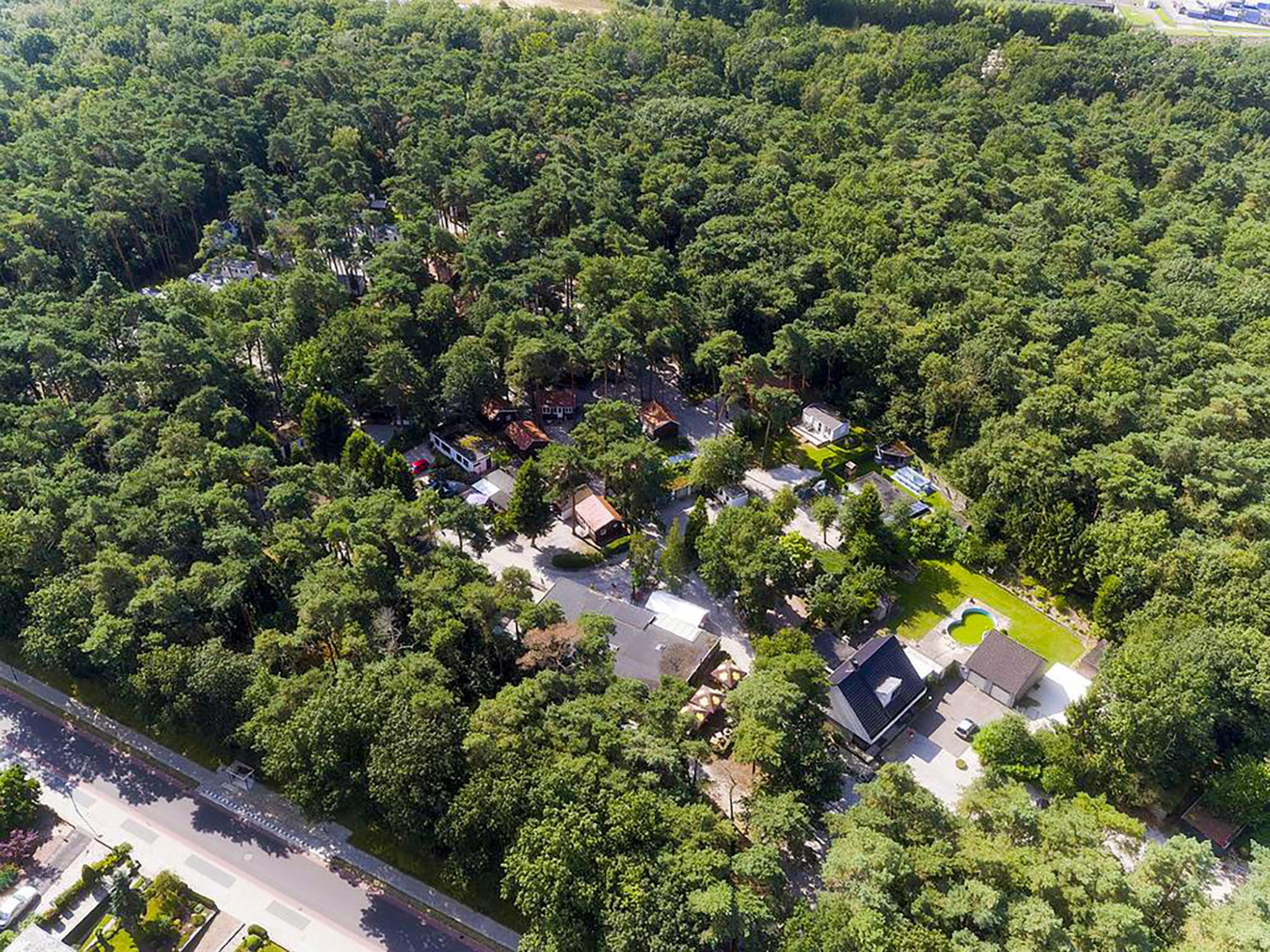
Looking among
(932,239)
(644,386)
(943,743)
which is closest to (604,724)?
(943,743)

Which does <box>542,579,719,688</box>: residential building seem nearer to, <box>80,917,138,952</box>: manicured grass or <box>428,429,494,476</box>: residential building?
<box>428,429,494,476</box>: residential building

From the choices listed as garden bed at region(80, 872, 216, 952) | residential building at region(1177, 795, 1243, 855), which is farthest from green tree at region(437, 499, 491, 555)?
residential building at region(1177, 795, 1243, 855)

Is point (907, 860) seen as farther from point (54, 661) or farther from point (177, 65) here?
point (177, 65)

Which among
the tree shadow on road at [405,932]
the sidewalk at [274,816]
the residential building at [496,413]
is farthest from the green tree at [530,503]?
the tree shadow on road at [405,932]

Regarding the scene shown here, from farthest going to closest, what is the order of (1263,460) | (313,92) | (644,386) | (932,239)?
(313,92), (932,239), (644,386), (1263,460)

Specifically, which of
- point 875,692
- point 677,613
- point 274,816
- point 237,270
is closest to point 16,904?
point 274,816

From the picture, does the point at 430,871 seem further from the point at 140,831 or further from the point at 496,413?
the point at 496,413
